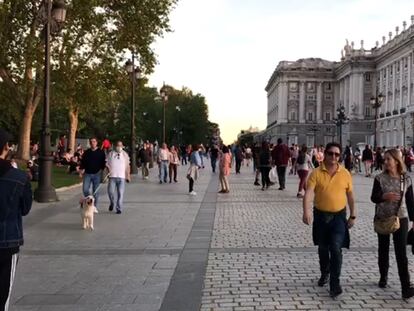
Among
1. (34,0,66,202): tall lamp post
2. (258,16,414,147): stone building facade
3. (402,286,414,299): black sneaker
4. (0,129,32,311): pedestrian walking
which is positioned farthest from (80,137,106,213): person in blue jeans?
(258,16,414,147): stone building facade

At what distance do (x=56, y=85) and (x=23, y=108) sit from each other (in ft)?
10.3

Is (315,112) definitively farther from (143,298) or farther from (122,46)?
(143,298)

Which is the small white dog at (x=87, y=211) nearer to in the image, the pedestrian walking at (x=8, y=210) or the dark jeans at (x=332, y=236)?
the dark jeans at (x=332, y=236)

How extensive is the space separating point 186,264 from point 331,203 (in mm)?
2592

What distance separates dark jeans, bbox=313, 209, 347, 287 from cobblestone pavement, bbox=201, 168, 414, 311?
327mm

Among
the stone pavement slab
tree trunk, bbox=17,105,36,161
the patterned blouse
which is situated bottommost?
the stone pavement slab

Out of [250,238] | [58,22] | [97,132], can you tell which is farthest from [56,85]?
[97,132]

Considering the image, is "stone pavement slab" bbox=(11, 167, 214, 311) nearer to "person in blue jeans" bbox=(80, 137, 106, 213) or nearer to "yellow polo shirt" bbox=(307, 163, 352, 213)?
"person in blue jeans" bbox=(80, 137, 106, 213)

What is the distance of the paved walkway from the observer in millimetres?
6598

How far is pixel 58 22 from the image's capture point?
1795 centimetres

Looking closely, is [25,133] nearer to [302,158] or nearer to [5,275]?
[302,158]

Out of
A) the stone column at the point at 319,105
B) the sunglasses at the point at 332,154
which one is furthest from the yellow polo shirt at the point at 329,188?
the stone column at the point at 319,105

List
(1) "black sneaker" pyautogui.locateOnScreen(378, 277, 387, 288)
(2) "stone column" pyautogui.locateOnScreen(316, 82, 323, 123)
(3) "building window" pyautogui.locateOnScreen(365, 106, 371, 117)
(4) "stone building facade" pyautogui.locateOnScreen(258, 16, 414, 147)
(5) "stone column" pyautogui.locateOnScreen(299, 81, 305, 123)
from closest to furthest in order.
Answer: (1) "black sneaker" pyautogui.locateOnScreen(378, 277, 387, 288) → (4) "stone building facade" pyautogui.locateOnScreen(258, 16, 414, 147) → (3) "building window" pyautogui.locateOnScreen(365, 106, 371, 117) → (2) "stone column" pyautogui.locateOnScreen(316, 82, 323, 123) → (5) "stone column" pyautogui.locateOnScreen(299, 81, 305, 123)

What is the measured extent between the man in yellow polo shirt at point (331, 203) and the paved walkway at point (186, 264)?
1.88 feet
